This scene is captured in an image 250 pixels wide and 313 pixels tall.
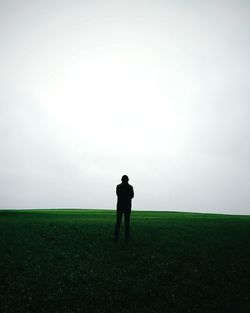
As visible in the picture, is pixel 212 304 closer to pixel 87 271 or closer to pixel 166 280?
pixel 166 280

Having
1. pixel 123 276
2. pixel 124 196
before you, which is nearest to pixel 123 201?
pixel 124 196

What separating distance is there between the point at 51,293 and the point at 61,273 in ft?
7.20

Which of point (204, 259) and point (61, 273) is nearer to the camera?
point (61, 273)

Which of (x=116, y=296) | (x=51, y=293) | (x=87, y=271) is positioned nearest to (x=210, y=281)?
(x=116, y=296)

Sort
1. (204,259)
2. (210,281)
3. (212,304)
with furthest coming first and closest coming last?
1. (204,259)
2. (210,281)
3. (212,304)

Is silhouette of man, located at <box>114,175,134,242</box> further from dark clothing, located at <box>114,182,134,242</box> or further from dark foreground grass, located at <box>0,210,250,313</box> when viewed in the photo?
dark foreground grass, located at <box>0,210,250,313</box>

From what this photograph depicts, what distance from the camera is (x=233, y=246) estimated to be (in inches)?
665

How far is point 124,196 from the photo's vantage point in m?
17.5

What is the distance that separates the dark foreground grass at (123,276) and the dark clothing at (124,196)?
249 centimetres

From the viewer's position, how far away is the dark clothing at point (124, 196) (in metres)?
17.4

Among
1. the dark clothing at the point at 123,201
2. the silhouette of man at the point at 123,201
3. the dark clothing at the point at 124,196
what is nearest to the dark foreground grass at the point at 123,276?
the silhouette of man at the point at 123,201

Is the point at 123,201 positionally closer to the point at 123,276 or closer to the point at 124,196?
the point at 124,196

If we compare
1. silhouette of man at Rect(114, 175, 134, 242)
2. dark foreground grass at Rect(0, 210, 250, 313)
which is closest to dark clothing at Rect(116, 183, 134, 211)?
silhouette of man at Rect(114, 175, 134, 242)

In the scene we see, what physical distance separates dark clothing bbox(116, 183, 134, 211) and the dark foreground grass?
2.49m
